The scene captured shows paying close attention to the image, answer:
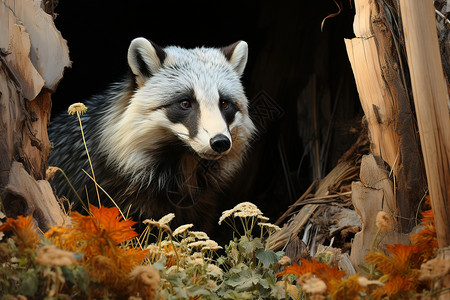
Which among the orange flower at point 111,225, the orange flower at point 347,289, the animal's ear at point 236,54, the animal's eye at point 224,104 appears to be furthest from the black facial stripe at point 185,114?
the orange flower at point 347,289

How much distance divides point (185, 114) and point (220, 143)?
47cm

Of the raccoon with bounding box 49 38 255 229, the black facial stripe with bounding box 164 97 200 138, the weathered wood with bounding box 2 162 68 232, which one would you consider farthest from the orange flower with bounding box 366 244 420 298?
the black facial stripe with bounding box 164 97 200 138

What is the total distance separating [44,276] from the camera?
5.57 feet

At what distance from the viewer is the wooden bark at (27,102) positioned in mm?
2340

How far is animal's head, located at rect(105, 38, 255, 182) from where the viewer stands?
3.46m

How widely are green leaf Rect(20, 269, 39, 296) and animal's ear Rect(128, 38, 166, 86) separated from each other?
6.91ft

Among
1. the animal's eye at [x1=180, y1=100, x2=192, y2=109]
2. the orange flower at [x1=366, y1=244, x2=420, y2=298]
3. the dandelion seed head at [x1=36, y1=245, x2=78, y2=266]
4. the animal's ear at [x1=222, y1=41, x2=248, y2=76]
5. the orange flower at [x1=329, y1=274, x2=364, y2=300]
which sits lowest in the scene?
the orange flower at [x1=366, y1=244, x2=420, y2=298]

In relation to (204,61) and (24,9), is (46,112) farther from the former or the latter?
(204,61)

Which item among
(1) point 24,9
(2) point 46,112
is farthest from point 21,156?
(1) point 24,9

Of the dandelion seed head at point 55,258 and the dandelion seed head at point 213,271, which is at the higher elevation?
the dandelion seed head at point 55,258

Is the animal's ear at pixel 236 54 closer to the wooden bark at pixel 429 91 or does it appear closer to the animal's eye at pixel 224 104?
the animal's eye at pixel 224 104

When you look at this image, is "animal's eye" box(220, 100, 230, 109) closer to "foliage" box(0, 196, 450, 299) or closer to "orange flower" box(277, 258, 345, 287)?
"foliage" box(0, 196, 450, 299)

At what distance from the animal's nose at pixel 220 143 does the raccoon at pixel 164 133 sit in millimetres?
159

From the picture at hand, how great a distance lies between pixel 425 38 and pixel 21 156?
6.41ft
